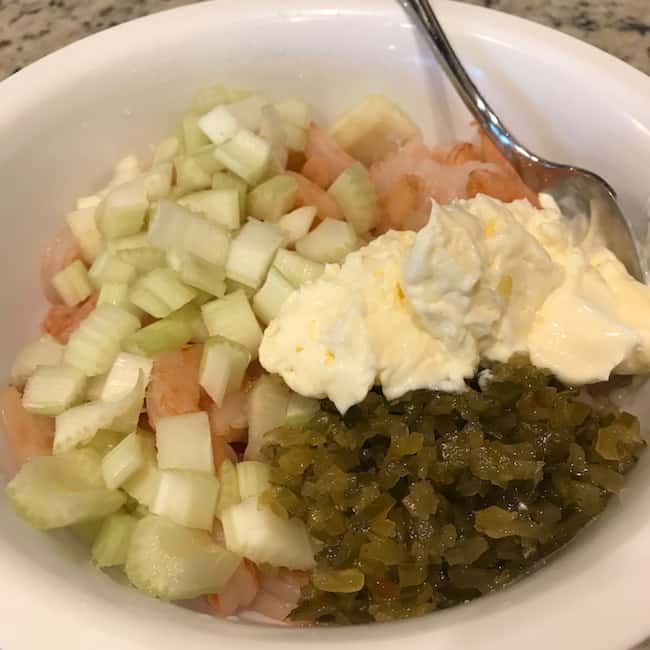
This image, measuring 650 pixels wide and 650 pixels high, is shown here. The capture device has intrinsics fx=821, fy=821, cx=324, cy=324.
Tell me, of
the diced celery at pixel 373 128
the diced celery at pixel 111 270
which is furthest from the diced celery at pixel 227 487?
the diced celery at pixel 373 128

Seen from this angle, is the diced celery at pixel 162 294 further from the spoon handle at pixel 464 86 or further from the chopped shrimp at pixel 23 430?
the spoon handle at pixel 464 86

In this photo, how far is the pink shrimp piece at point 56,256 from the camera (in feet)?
4.62

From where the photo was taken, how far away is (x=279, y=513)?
107cm

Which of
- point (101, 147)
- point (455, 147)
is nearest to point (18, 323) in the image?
point (101, 147)

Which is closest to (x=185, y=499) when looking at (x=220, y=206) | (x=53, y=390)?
(x=53, y=390)

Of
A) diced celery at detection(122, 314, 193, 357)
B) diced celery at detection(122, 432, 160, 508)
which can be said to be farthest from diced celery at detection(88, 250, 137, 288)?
diced celery at detection(122, 432, 160, 508)

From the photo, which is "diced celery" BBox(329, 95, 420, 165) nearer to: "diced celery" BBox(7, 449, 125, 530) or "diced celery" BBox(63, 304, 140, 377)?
"diced celery" BBox(63, 304, 140, 377)

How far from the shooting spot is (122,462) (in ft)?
3.56

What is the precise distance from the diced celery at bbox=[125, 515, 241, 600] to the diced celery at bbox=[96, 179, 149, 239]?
0.52 m

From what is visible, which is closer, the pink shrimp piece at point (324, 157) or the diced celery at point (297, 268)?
the diced celery at point (297, 268)

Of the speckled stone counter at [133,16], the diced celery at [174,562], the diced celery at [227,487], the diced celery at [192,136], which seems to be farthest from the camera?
the speckled stone counter at [133,16]

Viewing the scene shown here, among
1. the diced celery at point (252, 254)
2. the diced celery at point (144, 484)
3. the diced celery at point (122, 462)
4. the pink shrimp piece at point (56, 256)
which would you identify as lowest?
the diced celery at point (144, 484)

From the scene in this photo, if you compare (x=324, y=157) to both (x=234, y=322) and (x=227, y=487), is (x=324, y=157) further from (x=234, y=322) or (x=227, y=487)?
(x=227, y=487)

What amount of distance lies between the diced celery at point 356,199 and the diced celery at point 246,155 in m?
0.13
